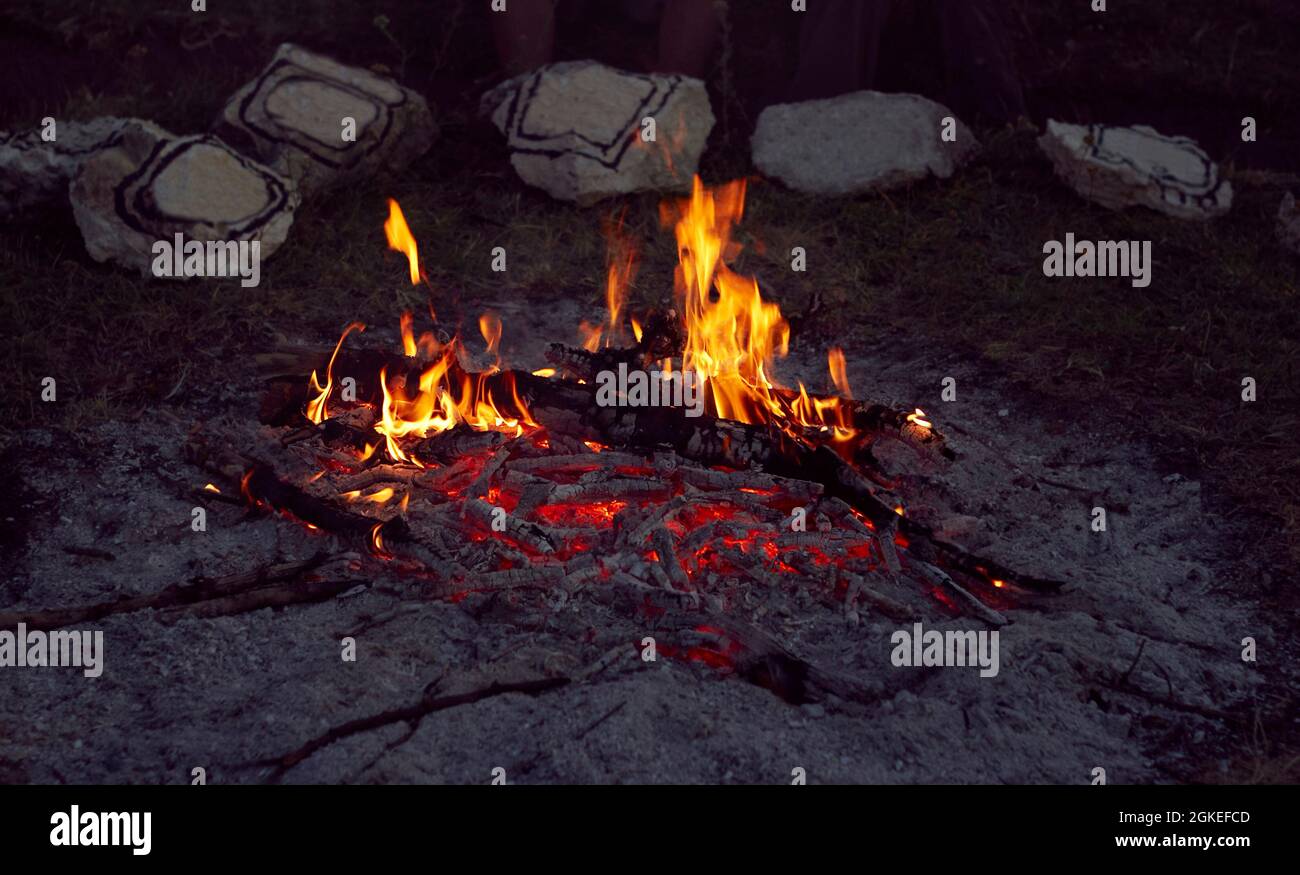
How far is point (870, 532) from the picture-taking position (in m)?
3.71

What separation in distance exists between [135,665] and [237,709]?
0.39 meters

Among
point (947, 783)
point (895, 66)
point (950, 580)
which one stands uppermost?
point (895, 66)

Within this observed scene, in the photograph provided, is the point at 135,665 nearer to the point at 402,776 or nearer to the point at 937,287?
the point at 402,776

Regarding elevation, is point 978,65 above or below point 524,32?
below

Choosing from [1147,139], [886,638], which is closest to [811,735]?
[886,638]

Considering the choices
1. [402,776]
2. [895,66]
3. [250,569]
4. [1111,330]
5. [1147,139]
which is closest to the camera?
[402,776]

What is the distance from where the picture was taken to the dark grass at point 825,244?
475 cm

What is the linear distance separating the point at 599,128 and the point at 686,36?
3.89ft

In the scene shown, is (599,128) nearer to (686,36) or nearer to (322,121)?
(686,36)

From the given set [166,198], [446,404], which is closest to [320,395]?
[446,404]

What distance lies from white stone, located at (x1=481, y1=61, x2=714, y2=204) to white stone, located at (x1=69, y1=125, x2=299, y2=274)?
4.56 feet

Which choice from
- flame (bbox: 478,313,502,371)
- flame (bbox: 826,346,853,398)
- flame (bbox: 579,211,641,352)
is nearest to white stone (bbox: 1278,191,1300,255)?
flame (bbox: 826,346,853,398)

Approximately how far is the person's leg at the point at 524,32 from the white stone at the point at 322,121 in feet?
2.59

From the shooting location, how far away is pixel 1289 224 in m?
5.96
